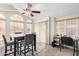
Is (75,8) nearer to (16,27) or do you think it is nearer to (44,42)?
(44,42)

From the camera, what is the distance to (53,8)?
6.46 feet

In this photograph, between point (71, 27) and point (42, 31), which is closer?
point (71, 27)

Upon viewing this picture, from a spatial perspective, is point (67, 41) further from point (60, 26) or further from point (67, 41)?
point (60, 26)

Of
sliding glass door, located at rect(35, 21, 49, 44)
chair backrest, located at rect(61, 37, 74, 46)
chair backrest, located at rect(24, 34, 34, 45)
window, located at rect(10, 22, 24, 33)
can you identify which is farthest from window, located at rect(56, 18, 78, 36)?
window, located at rect(10, 22, 24, 33)

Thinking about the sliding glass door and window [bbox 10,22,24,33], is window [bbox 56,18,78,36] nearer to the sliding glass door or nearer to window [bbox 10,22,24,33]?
the sliding glass door

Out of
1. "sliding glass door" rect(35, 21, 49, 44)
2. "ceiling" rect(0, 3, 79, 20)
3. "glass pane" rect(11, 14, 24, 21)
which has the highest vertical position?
"ceiling" rect(0, 3, 79, 20)

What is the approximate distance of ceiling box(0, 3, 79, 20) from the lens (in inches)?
73.7

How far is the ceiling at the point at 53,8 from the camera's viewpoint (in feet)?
6.14

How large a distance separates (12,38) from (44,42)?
793mm

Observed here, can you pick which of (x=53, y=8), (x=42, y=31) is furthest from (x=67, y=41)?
(x=53, y=8)

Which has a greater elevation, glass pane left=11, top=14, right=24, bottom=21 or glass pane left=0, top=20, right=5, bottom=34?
glass pane left=11, top=14, right=24, bottom=21

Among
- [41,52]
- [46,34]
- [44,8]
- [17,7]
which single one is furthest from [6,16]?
[41,52]

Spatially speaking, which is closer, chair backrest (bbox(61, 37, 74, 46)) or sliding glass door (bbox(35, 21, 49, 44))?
chair backrest (bbox(61, 37, 74, 46))

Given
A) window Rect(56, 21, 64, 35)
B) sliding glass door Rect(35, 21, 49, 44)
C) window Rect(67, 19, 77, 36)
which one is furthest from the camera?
sliding glass door Rect(35, 21, 49, 44)
